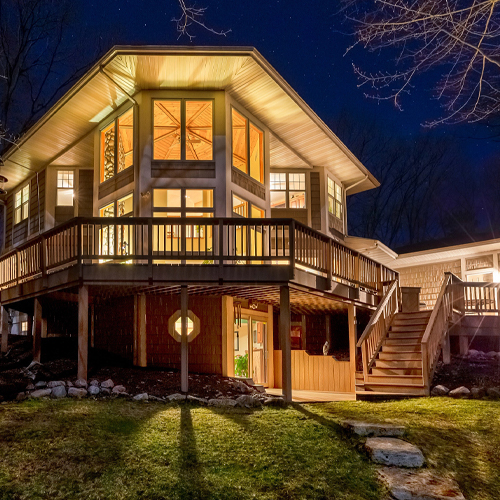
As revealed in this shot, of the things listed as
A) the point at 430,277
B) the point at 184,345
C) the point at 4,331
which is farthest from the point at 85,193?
the point at 430,277

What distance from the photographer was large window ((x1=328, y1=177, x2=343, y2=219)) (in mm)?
20438

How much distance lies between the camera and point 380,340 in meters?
14.5

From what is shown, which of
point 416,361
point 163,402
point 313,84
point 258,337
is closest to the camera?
point 163,402

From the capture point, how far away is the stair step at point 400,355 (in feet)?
44.1

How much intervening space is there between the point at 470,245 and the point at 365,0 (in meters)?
12.4

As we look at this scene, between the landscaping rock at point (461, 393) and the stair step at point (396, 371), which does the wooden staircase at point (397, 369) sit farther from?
the landscaping rock at point (461, 393)

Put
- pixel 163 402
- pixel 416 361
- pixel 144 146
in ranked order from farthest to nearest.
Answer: pixel 144 146 < pixel 416 361 < pixel 163 402

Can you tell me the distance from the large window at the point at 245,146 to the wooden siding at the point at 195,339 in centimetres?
361

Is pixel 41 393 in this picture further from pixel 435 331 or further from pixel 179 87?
pixel 435 331

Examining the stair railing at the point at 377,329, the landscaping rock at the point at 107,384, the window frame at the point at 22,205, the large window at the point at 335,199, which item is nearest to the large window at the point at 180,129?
the stair railing at the point at 377,329

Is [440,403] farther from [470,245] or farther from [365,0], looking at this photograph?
[470,245]

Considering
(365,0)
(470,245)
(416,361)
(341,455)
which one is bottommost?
(341,455)

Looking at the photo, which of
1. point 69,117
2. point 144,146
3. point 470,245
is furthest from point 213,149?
point 470,245

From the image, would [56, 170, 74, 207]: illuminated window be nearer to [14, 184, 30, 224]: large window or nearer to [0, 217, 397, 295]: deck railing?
[14, 184, 30, 224]: large window
